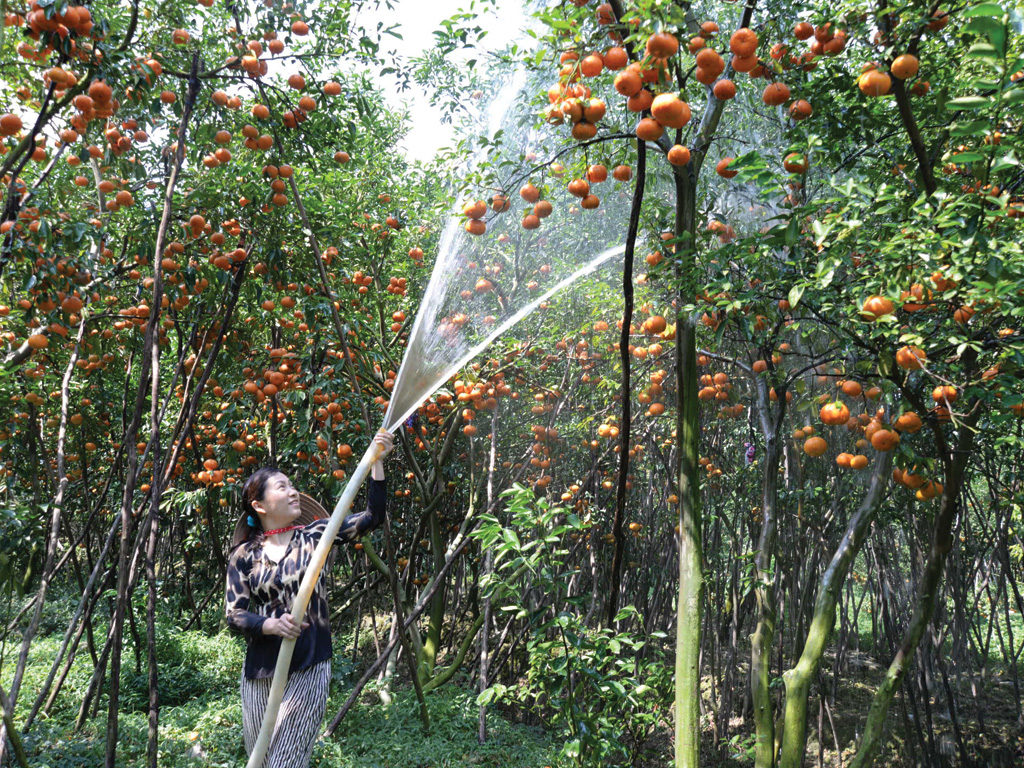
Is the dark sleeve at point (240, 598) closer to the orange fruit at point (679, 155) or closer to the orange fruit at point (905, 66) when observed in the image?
the orange fruit at point (679, 155)

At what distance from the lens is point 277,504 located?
7.03 feet

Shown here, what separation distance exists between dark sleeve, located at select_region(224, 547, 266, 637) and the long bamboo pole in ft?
0.68

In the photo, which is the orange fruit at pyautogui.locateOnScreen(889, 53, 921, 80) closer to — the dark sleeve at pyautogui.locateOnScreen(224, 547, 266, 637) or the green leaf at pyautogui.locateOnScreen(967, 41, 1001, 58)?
the green leaf at pyautogui.locateOnScreen(967, 41, 1001, 58)

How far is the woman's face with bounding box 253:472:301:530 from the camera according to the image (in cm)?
214

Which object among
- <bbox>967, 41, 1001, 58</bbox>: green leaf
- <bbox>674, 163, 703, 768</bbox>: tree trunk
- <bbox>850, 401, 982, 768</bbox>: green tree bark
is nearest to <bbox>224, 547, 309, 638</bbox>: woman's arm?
<bbox>674, 163, 703, 768</bbox>: tree trunk

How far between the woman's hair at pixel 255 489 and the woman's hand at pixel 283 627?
0.41 m

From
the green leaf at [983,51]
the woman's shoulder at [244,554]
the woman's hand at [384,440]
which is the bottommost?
the woman's shoulder at [244,554]

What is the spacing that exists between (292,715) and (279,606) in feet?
1.03

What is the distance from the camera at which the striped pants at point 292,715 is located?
77.2 inches

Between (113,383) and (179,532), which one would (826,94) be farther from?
(179,532)

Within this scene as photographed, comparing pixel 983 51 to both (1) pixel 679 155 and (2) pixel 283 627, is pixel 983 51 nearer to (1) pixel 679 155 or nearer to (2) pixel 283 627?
(1) pixel 679 155

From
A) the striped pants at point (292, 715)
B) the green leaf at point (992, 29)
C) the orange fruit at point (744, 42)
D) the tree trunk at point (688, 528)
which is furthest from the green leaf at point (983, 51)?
the striped pants at point (292, 715)

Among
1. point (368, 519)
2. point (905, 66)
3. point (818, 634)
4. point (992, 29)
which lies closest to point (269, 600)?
point (368, 519)

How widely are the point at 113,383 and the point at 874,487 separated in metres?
5.85
